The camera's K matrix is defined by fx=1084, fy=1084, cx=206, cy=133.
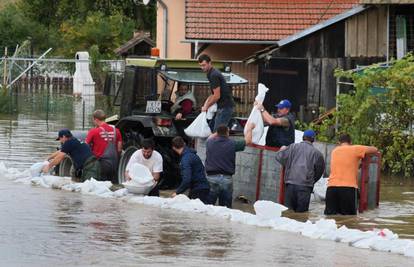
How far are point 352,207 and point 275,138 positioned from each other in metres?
1.92

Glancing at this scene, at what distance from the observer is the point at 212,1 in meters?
32.3

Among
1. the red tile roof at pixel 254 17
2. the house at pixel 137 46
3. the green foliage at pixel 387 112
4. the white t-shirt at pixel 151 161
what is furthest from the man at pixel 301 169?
the house at pixel 137 46

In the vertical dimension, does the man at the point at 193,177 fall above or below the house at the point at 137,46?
below

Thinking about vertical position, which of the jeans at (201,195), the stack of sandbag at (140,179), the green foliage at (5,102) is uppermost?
the green foliage at (5,102)

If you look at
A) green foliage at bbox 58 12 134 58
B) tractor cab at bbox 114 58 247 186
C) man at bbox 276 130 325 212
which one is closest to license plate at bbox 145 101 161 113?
tractor cab at bbox 114 58 247 186

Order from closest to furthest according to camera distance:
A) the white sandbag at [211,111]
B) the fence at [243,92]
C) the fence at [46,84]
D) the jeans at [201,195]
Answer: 1. the jeans at [201,195]
2. the white sandbag at [211,111]
3. the fence at [243,92]
4. the fence at [46,84]

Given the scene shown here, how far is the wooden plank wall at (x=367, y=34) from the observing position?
27516mm

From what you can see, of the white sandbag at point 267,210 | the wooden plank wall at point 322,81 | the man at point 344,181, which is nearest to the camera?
the white sandbag at point 267,210

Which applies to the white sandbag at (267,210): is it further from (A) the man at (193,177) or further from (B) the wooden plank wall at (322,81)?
(B) the wooden plank wall at (322,81)

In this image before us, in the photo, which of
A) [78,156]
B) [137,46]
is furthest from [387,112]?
[137,46]

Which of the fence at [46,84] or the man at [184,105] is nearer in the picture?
the man at [184,105]

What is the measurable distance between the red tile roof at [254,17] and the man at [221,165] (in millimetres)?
15020

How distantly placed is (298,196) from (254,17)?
16636 millimetres

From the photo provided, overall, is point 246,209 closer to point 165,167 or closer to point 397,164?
point 165,167
